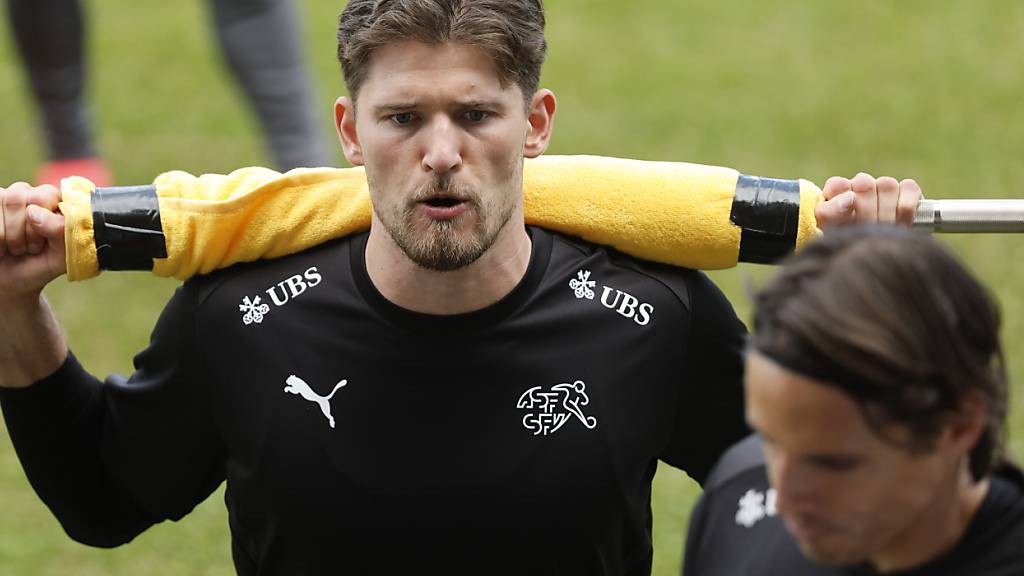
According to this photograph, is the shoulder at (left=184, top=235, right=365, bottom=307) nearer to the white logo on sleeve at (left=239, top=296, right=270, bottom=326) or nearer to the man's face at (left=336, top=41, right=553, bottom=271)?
the white logo on sleeve at (left=239, top=296, right=270, bottom=326)

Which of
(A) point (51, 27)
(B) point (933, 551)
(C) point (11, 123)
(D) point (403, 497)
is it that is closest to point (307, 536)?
(D) point (403, 497)

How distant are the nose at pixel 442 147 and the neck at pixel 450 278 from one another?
0.62ft

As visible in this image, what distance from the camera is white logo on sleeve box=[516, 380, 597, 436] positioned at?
334 cm

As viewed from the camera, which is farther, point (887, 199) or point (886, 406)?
point (887, 199)

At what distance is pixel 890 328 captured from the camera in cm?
225

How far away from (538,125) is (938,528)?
50.9 inches

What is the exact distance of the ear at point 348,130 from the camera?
11.2ft

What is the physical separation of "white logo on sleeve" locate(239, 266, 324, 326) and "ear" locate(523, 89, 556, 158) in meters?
0.47

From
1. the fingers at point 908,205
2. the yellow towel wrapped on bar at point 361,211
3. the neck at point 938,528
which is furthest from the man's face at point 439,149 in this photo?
the neck at point 938,528

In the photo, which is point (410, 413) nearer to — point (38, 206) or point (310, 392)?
point (310, 392)

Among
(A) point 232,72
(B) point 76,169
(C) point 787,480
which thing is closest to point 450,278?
(C) point 787,480

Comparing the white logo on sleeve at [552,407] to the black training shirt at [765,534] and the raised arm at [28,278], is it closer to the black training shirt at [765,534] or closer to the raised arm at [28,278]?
the black training shirt at [765,534]

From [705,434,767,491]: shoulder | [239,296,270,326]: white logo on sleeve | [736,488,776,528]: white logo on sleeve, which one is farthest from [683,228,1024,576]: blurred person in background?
[239,296,270,326]: white logo on sleeve

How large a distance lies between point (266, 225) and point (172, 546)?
2.73 meters
